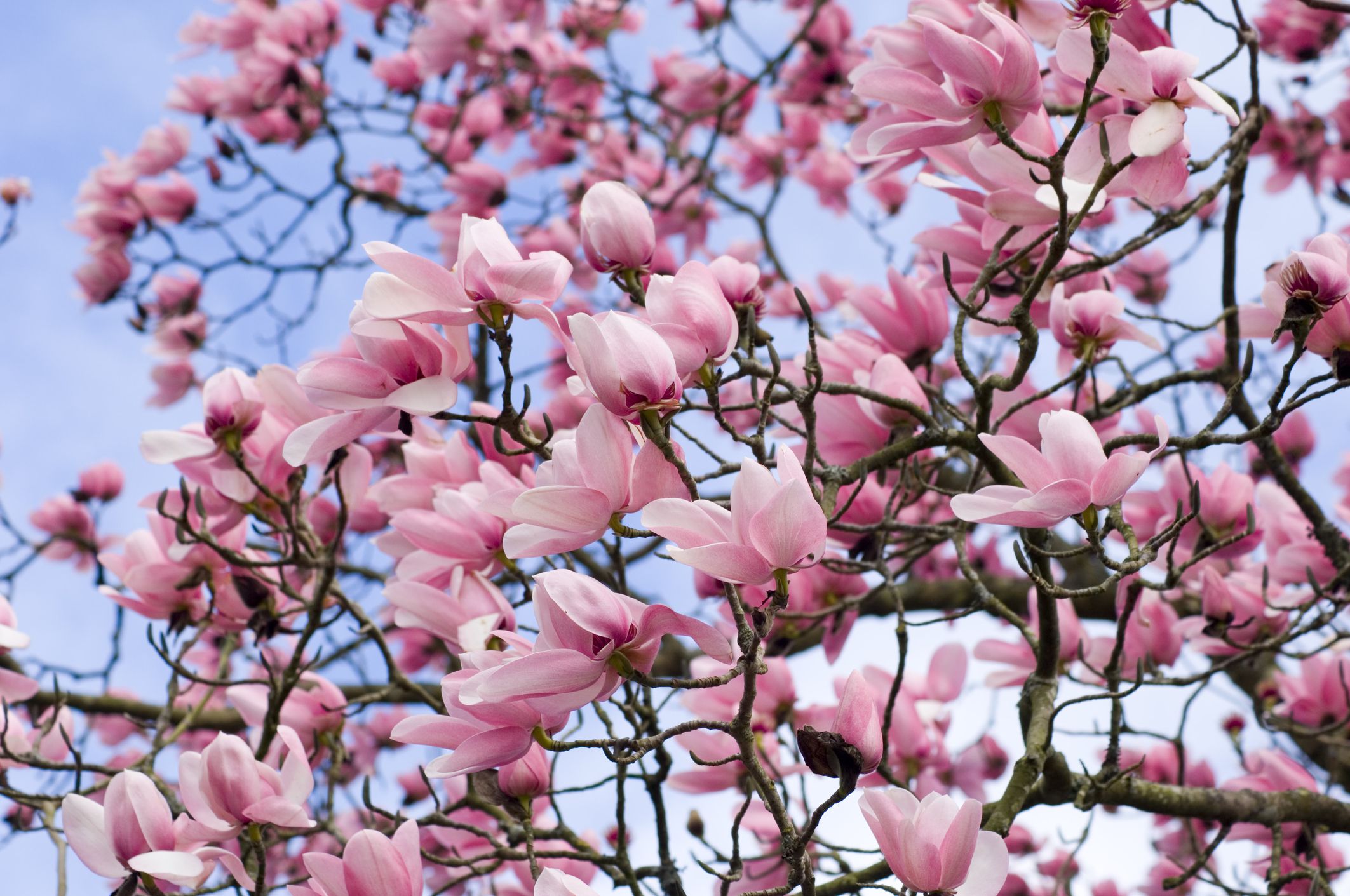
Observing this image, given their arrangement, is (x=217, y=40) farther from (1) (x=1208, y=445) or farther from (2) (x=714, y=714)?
(1) (x=1208, y=445)

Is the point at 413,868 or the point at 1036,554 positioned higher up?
the point at 1036,554

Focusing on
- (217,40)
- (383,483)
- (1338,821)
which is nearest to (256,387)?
(383,483)

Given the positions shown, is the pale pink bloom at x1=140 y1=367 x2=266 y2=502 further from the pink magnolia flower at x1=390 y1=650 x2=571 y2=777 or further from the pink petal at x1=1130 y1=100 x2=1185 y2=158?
the pink petal at x1=1130 y1=100 x2=1185 y2=158

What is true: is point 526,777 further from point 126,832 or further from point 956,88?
point 956,88

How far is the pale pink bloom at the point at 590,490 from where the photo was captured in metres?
0.93

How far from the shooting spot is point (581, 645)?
896mm

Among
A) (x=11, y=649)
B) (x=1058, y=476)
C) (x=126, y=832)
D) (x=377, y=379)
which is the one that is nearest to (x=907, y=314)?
(x=1058, y=476)

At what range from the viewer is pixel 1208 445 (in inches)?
48.8

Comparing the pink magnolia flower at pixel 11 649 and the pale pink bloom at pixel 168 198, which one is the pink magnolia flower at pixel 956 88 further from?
the pale pink bloom at pixel 168 198

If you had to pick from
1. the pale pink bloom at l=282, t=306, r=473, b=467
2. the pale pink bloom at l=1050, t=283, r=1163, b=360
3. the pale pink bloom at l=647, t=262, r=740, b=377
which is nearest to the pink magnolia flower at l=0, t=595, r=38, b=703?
the pale pink bloom at l=282, t=306, r=473, b=467

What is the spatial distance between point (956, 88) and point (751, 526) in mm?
623

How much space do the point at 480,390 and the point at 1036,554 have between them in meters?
2.85

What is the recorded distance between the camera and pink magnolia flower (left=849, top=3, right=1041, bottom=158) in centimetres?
116

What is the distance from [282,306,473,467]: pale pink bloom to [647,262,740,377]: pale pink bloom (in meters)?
0.19
